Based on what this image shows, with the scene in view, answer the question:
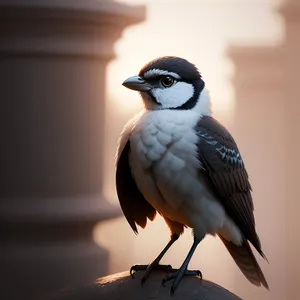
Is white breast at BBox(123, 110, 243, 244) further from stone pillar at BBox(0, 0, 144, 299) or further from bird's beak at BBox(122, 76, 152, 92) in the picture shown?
stone pillar at BBox(0, 0, 144, 299)

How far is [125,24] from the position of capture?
70.7 inches

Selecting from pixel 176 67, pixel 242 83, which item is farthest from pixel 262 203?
pixel 176 67

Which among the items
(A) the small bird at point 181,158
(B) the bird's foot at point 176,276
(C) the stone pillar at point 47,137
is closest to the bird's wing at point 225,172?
(A) the small bird at point 181,158

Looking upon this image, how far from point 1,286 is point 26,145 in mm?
319

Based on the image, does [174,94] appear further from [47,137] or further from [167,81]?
[47,137]

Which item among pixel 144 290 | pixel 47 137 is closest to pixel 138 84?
pixel 144 290

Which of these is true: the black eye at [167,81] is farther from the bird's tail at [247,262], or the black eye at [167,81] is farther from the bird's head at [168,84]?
the bird's tail at [247,262]

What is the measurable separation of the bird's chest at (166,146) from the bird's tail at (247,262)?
0.21 metres

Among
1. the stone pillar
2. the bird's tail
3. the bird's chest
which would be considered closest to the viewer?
the bird's chest

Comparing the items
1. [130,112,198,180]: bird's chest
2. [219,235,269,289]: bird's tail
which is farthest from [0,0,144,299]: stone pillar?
[130,112,198,180]: bird's chest

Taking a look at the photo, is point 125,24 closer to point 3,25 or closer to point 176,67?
point 3,25

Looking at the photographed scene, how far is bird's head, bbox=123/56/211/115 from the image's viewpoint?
44.5 inches

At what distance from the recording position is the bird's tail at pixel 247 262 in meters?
1.27

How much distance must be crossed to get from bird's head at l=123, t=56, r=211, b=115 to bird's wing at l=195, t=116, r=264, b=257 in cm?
4
